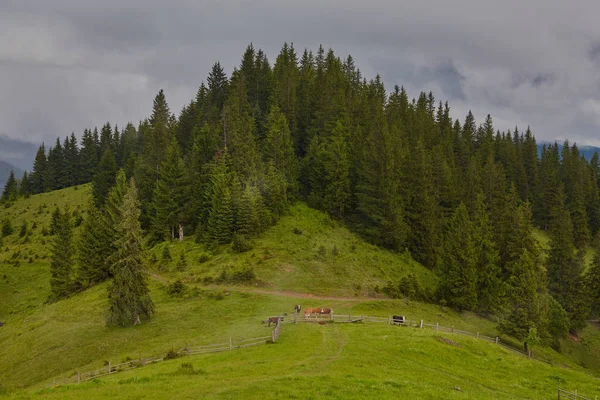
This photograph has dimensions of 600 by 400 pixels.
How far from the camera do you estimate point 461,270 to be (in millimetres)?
57594

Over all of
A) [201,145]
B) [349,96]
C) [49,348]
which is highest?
[349,96]

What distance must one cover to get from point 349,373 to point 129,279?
29881mm

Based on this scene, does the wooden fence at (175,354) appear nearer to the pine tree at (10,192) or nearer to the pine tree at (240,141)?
the pine tree at (240,141)

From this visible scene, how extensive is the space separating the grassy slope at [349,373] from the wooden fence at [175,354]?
1.61m

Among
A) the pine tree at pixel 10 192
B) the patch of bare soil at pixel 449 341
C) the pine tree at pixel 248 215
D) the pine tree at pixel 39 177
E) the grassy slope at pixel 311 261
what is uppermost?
the pine tree at pixel 39 177

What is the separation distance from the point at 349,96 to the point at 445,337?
76.2 metres

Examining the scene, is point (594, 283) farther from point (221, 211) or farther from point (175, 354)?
point (175, 354)

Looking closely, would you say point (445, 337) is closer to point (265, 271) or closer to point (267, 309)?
point (267, 309)

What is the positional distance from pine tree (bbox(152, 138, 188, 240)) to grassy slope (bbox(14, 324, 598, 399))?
155ft

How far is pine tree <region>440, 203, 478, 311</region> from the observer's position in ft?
185

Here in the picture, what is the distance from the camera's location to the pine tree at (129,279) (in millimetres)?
43719

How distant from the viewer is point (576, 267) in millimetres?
63656

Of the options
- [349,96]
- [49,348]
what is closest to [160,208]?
[49,348]

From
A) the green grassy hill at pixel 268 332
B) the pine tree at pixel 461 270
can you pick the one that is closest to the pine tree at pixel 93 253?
the green grassy hill at pixel 268 332
